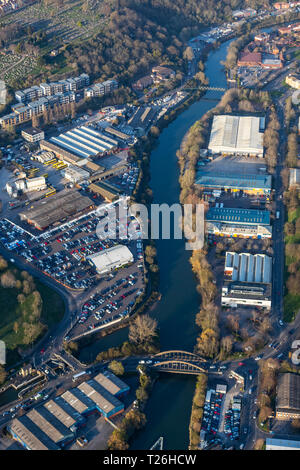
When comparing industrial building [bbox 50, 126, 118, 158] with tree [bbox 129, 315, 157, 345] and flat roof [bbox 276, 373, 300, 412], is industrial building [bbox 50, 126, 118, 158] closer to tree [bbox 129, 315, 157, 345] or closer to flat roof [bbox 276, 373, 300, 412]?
tree [bbox 129, 315, 157, 345]

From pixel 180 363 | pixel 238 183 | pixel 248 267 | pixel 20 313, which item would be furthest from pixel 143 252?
pixel 238 183

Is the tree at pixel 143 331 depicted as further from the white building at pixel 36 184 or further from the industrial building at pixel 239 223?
the white building at pixel 36 184

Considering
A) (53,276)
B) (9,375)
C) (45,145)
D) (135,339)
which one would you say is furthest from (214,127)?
(9,375)

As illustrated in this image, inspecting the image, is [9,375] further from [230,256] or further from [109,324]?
[230,256]

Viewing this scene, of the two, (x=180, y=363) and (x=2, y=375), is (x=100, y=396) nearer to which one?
(x=180, y=363)

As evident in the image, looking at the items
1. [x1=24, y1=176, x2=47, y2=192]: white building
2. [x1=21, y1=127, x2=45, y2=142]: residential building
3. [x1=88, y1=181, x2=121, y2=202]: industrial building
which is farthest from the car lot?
[x1=21, y1=127, x2=45, y2=142]: residential building
